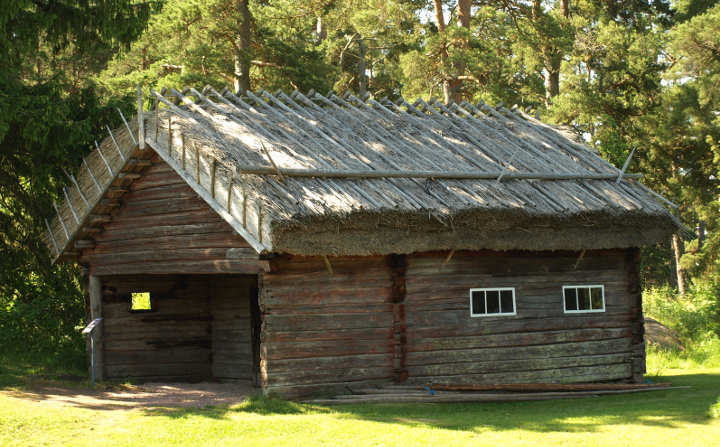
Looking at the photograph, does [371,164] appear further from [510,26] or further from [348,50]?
[348,50]

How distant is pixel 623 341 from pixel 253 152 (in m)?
8.59

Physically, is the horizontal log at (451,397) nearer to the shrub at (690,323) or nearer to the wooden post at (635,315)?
the wooden post at (635,315)

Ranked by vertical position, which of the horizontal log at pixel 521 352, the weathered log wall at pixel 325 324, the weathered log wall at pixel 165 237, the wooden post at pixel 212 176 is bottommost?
the horizontal log at pixel 521 352

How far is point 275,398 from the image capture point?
13438mm

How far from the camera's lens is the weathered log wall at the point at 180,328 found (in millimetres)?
17750

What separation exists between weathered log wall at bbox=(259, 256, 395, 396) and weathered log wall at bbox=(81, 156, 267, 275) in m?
0.73

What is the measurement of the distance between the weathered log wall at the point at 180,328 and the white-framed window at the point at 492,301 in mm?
4770

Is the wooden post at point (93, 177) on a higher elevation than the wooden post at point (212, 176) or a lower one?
higher

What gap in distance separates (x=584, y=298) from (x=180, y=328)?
8.77 metres

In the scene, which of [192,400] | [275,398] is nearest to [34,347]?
[192,400]

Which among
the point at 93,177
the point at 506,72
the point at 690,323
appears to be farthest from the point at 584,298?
the point at 506,72

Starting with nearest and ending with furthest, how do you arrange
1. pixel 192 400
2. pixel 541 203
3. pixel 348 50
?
pixel 192 400
pixel 541 203
pixel 348 50

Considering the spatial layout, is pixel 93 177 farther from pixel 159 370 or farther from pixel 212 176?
pixel 159 370

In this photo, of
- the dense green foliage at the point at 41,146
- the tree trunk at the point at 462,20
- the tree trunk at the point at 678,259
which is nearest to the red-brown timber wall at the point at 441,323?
the dense green foliage at the point at 41,146
